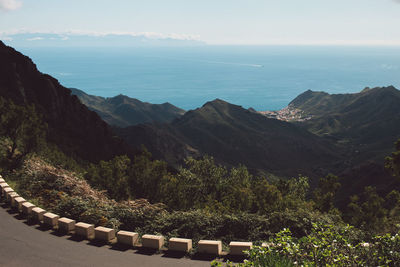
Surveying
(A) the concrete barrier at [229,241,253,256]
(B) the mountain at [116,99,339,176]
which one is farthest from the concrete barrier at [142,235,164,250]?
(B) the mountain at [116,99,339,176]

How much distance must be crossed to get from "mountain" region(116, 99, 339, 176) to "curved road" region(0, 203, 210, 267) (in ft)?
330

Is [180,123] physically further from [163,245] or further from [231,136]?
[163,245]

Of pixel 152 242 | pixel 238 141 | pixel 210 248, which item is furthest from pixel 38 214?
pixel 238 141

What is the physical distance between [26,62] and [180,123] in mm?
105324

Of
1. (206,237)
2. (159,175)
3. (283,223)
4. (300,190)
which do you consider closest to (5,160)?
(159,175)

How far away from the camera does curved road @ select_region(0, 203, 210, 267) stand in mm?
10781

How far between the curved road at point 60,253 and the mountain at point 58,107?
150 ft

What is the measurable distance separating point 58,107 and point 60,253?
62.4 m

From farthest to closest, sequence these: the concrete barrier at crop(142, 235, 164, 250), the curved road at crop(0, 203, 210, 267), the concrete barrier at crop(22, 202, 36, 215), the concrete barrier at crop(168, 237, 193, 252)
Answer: the concrete barrier at crop(22, 202, 36, 215), the concrete barrier at crop(142, 235, 164, 250), the concrete barrier at crop(168, 237, 193, 252), the curved road at crop(0, 203, 210, 267)

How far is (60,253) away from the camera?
11.5m

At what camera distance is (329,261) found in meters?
8.23

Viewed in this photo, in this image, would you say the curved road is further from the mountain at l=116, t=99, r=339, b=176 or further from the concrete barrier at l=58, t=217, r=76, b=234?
the mountain at l=116, t=99, r=339, b=176

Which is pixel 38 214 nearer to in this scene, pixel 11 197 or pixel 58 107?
pixel 11 197

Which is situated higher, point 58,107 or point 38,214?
point 58,107
